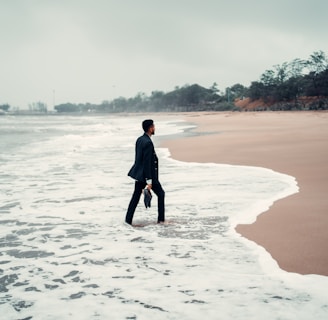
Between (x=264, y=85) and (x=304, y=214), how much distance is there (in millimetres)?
87704

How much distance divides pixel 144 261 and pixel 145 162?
1.73 meters

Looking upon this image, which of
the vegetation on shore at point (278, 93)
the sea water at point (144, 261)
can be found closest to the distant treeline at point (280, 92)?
the vegetation on shore at point (278, 93)

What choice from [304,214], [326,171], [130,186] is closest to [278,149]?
[326,171]

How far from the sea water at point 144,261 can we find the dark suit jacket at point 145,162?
0.78 m

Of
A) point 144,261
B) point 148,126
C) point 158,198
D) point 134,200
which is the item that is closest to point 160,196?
point 158,198

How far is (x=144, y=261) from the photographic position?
4348 mm

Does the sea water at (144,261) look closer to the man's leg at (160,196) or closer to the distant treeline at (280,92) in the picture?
the man's leg at (160,196)

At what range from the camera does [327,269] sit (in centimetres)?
389

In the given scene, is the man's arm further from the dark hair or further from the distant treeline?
the distant treeline

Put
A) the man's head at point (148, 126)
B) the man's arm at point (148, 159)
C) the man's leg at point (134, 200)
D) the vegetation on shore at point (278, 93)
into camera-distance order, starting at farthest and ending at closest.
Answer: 1. the vegetation on shore at point (278, 93)
2. the man's leg at point (134, 200)
3. the man's head at point (148, 126)
4. the man's arm at point (148, 159)

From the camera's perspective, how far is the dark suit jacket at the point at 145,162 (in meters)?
5.66

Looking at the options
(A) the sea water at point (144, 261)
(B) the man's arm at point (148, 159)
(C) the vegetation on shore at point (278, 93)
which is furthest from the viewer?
(C) the vegetation on shore at point (278, 93)

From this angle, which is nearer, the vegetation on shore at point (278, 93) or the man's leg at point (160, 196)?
the man's leg at point (160, 196)

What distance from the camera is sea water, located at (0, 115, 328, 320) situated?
10.8ft
